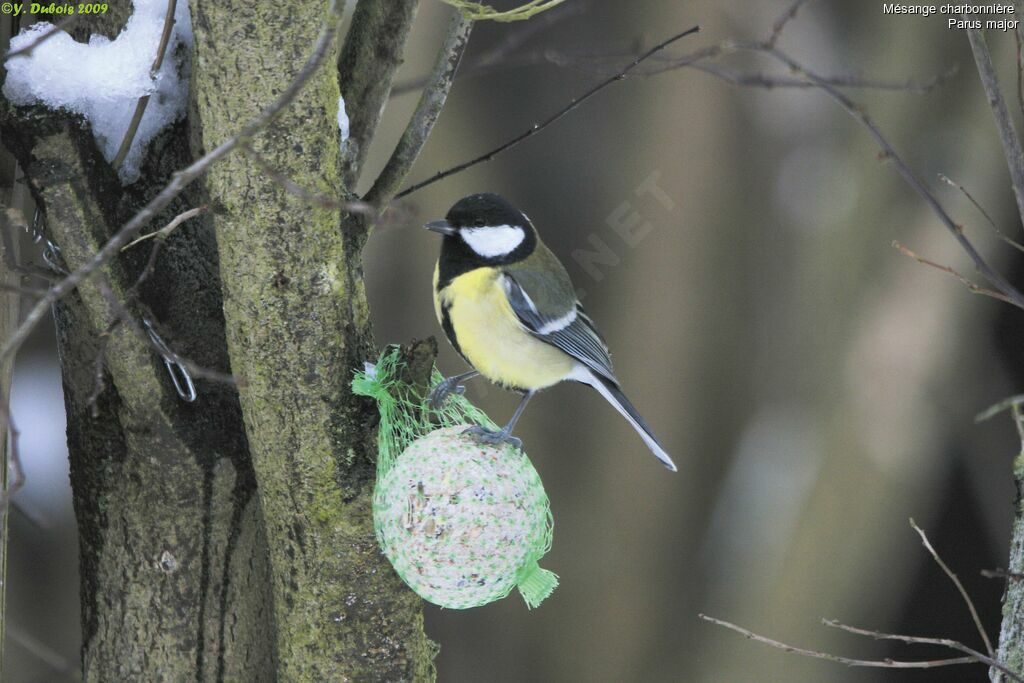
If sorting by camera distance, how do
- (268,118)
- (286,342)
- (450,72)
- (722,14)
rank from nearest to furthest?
(268,118)
(286,342)
(450,72)
(722,14)

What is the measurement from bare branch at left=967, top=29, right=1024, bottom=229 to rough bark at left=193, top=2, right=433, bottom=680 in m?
1.05

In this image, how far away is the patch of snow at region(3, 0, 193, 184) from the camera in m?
1.93

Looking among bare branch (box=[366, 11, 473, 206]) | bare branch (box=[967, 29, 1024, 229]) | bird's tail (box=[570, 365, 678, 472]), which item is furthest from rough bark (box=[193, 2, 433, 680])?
bare branch (box=[967, 29, 1024, 229])

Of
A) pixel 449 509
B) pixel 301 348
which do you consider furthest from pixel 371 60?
pixel 449 509

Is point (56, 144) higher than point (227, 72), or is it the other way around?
point (227, 72)

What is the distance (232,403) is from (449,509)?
56cm

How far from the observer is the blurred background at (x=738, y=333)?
4.22m

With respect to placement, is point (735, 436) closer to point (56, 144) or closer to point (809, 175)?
point (809, 175)

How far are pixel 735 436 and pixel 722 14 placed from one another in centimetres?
169

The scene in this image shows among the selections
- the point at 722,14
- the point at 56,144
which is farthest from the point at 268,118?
the point at 722,14

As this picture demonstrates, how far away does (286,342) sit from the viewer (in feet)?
6.33

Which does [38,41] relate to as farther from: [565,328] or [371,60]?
[565,328]

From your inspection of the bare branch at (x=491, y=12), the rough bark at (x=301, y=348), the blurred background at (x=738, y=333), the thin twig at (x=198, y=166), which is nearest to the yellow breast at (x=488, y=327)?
the rough bark at (x=301, y=348)

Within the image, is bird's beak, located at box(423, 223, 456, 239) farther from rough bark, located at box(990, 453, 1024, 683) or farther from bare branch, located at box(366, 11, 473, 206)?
rough bark, located at box(990, 453, 1024, 683)
